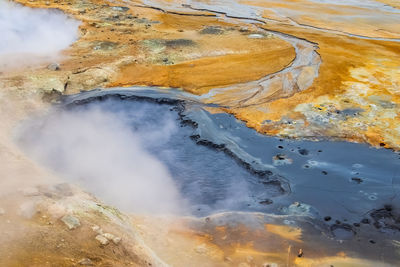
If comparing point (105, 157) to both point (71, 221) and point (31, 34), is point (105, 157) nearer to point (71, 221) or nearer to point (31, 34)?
point (71, 221)

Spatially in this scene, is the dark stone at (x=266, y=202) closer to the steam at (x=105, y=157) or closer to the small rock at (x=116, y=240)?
the steam at (x=105, y=157)

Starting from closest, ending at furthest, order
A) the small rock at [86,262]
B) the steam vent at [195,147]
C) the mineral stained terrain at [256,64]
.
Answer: the small rock at [86,262] < the steam vent at [195,147] < the mineral stained terrain at [256,64]

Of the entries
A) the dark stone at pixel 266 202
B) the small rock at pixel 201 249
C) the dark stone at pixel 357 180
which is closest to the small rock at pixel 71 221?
the small rock at pixel 201 249

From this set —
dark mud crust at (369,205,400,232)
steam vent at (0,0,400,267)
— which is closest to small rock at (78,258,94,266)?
steam vent at (0,0,400,267)

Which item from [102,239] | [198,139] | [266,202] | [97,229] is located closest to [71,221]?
[97,229]

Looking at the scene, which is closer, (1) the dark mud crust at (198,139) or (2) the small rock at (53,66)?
(1) the dark mud crust at (198,139)
